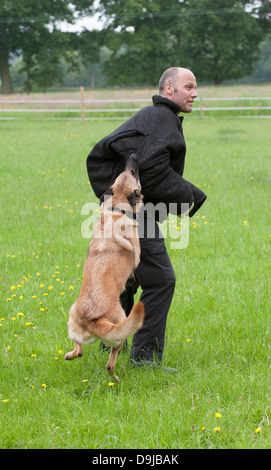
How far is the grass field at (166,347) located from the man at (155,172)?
320 mm

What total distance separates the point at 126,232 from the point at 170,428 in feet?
4.16

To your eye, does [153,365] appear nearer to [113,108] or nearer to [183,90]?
[183,90]

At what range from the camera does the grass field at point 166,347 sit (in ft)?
9.54

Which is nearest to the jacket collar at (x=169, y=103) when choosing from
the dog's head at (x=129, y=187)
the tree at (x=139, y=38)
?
the dog's head at (x=129, y=187)

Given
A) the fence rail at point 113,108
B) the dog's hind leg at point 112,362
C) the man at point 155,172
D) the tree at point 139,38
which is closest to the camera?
the dog's hind leg at point 112,362

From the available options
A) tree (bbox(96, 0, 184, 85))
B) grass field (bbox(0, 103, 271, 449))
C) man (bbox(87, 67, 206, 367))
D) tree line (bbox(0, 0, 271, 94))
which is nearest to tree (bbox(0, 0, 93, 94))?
tree line (bbox(0, 0, 271, 94))

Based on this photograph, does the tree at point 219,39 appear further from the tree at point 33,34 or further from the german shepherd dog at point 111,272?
the german shepherd dog at point 111,272

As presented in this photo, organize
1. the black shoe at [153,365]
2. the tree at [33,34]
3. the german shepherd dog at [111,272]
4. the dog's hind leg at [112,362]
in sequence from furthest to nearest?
the tree at [33,34] → the black shoe at [153,365] → the dog's hind leg at [112,362] → the german shepherd dog at [111,272]

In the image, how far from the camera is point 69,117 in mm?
24422

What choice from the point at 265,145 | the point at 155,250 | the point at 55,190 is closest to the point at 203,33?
the point at 265,145

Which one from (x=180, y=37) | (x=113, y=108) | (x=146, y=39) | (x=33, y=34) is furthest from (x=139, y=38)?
(x=113, y=108)

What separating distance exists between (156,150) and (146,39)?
52076 millimetres

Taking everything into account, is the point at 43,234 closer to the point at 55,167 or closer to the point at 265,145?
the point at 55,167

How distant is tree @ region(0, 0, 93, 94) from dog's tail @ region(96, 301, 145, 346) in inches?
1867
